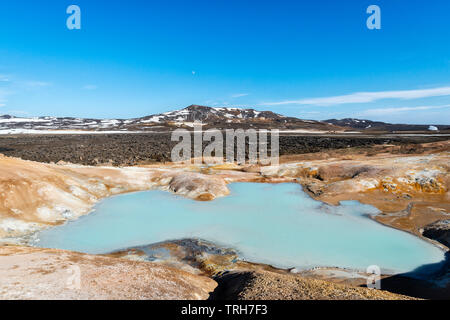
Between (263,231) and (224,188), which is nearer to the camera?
(263,231)

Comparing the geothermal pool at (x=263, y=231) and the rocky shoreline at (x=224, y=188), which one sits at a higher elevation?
the rocky shoreline at (x=224, y=188)

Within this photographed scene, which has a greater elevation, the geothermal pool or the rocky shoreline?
the rocky shoreline

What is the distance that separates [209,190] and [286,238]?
425 inches

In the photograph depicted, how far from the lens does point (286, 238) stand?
16625mm

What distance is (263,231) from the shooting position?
58.2 feet

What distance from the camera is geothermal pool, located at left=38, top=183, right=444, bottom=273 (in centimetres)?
1418

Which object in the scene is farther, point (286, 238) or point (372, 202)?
point (372, 202)

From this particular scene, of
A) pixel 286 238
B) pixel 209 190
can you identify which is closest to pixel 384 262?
pixel 286 238

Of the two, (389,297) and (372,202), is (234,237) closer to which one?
(389,297)

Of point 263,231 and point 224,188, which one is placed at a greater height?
point 224,188

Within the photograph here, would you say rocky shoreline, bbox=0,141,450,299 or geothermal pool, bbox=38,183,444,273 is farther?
rocky shoreline, bbox=0,141,450,299

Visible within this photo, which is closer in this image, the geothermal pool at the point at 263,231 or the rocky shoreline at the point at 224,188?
the geothermal pool at the point at 263,231

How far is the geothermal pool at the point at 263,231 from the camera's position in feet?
46.5
